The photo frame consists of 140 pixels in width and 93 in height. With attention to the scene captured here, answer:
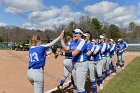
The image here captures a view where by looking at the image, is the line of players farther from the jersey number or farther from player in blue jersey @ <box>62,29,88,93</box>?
the jersey number

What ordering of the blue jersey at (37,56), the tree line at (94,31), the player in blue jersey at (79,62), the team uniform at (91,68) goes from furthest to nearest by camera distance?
the tree line at (94,31), the team uniform at (91,68), the player in blue jersey at (79,62), the blue jersey at (37,56)

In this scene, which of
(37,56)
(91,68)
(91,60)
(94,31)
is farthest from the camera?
(94,31)

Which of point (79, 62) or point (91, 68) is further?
point (91, 68)

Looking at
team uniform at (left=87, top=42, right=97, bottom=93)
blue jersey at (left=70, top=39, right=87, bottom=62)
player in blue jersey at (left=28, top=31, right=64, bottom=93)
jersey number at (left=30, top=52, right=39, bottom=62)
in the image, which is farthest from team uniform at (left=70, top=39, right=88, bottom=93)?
team uniform at (left=87, top=42, right=97, bottom=93)

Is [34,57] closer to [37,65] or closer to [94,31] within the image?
[37,65]

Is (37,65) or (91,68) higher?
(37,65)

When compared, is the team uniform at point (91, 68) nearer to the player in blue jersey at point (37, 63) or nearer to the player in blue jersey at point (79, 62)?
the player in blue jersey at point (79, 62)

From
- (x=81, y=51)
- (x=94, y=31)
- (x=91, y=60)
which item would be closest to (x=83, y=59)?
(x=81, y=51)

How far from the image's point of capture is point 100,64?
10.3 meters

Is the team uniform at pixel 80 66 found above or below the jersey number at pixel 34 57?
below

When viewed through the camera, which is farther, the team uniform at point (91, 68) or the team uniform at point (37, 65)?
the team uniform at point (91, 68)

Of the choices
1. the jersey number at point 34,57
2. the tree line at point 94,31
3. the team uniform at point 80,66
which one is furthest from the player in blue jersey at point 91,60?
the tree line at point 94,31

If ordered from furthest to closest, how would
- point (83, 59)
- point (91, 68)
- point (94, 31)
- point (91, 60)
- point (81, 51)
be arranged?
point (94, 31), point (91, 60), point (91, 68), point (83, 59), point (81, 51)

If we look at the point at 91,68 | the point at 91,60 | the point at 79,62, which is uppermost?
the point at 79,62
